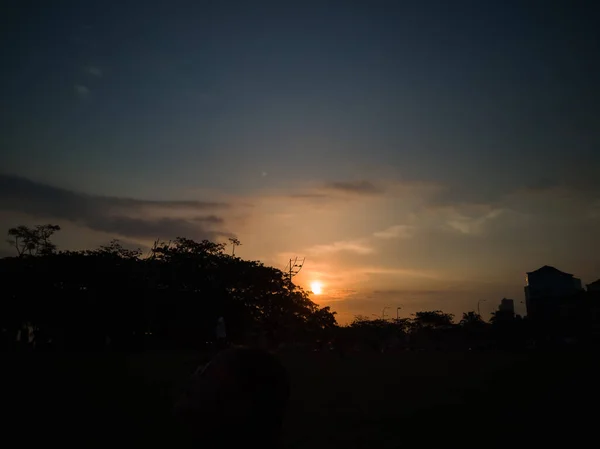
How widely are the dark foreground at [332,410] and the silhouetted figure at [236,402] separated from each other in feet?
20.3

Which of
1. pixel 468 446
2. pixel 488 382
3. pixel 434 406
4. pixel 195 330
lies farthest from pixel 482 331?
pixel 468 446

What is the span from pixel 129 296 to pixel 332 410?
27.6m

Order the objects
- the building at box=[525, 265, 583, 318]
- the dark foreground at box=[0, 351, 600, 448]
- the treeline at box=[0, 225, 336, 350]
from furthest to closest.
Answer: the building at box=[525, 265, 583, 318], the treeline at box=[0, 225, 336, 350], the dark foreground at box=[0, 351, 600, 448]

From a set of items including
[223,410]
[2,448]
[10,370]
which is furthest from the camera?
[10,370]

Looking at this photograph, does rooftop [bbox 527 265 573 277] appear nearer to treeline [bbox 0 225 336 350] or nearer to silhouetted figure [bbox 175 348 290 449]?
treeline [bbox 0 225 336 350]

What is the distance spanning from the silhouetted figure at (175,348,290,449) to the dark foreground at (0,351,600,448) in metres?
6.20

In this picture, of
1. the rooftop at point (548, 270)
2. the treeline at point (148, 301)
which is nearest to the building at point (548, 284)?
the rooftop at point (548, 270)

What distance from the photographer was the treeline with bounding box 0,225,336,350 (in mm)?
31672

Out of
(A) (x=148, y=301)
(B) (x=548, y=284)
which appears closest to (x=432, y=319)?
(B) (x=548, y=284)

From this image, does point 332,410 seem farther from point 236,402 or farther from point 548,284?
point 548,284

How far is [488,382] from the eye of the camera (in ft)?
52.0

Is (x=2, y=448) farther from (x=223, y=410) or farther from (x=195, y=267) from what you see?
(x=195, y=267)

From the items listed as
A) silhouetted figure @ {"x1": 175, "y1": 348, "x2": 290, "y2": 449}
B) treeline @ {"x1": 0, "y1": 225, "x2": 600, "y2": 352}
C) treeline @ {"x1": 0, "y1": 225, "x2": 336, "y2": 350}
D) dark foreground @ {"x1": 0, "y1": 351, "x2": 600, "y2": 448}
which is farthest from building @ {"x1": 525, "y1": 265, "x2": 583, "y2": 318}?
silhouetted figure @ {"x1": 175, "y1": 348, "x2": 290, "y2": 449}

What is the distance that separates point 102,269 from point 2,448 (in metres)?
29.1
